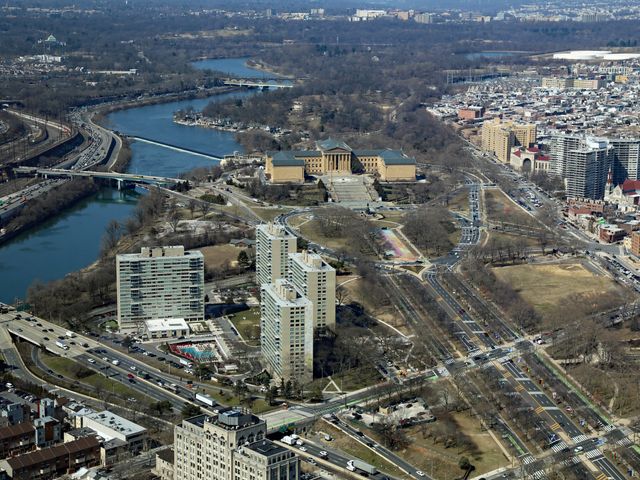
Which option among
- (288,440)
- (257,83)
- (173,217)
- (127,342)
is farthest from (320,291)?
(257,83)

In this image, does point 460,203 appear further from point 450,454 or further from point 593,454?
point 450,454

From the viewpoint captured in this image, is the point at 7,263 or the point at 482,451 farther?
the point at 7,263

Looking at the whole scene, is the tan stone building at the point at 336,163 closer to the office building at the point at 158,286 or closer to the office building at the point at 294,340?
the office building at the point at 158,286

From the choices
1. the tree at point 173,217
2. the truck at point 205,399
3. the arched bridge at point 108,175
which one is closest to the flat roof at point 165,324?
the truck at point 205,399

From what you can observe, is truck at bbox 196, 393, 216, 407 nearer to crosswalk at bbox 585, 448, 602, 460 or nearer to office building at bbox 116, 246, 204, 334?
office building at bbox 116, 246, 204, 334

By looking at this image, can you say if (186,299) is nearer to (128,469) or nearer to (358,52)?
(128,469)

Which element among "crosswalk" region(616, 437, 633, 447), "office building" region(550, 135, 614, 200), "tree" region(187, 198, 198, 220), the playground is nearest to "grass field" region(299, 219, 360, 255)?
"tree" region(187, 198, 198, 220)

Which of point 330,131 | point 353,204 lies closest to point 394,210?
point 353,204
